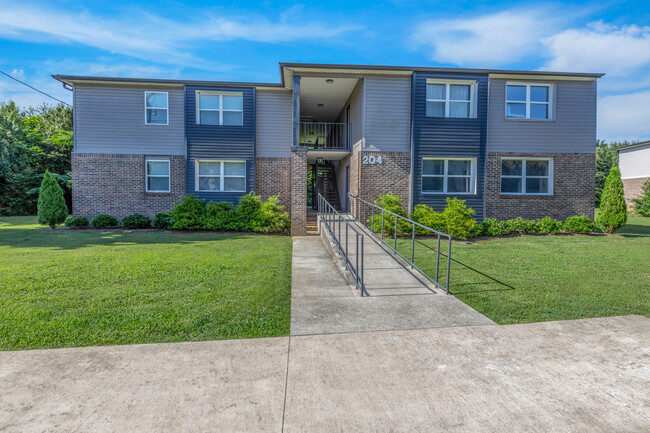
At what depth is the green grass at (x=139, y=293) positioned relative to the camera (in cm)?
414

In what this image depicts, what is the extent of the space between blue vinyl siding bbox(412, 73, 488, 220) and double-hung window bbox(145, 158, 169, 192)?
9819 millimetres

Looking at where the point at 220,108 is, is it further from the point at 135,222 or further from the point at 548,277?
the point at 548,277

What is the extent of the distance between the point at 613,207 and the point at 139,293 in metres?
15.5

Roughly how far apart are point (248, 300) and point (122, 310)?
1.64 m

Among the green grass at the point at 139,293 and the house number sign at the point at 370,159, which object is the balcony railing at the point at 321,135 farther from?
the green grass at the point at 139,293

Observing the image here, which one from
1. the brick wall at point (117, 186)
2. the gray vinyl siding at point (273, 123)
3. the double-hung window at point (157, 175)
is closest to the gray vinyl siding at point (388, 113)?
the gray vinyl siding at point (273, 123)

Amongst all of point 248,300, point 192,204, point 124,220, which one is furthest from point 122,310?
point 124,220

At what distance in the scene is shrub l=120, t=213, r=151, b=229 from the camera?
45.3ft

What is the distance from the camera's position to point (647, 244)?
1096 centimetres

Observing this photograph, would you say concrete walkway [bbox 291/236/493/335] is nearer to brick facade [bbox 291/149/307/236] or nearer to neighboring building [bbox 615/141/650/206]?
brick facade [bbox 291/149/307/236]

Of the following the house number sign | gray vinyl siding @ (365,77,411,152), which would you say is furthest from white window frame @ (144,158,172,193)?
gray vinyl siding @ (365,77,411,152)

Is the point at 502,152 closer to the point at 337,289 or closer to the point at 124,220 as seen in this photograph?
the point at 337,289

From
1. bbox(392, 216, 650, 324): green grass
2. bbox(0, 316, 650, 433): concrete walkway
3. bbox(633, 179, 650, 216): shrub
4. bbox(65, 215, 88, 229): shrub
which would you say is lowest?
bbox(0, 316, 650, 433): concrete walkway

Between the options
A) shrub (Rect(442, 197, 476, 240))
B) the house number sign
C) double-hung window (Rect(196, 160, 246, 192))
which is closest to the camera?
shrub (Rect(442, 197, 476, 240))
